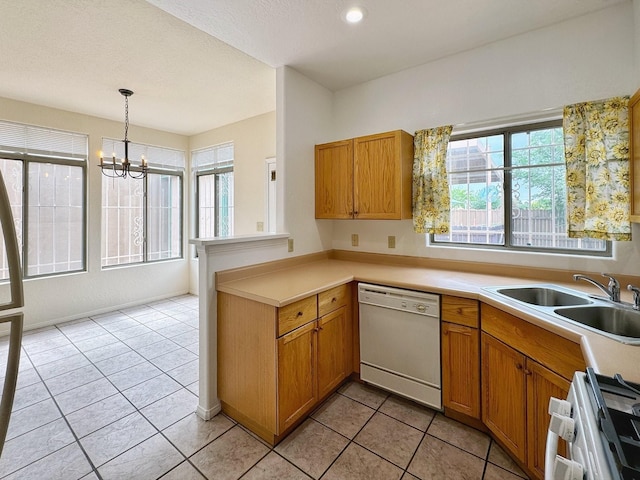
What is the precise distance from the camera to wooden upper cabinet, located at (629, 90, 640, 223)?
67.1 inches

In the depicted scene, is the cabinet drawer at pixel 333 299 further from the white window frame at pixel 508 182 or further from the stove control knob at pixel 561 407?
the stove control knob at pixel 561 407

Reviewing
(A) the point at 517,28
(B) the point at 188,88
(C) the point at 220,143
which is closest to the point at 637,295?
(A) the point at 517,28

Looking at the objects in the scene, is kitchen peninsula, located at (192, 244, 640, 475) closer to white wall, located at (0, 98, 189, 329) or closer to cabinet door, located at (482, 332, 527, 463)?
cabinet door, located at (482, 332, 527, 463)

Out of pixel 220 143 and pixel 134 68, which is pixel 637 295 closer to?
pixel 134 68

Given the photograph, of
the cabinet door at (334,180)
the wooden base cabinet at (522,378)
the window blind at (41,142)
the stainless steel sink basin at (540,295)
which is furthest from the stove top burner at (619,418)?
the window blind at (41,142)

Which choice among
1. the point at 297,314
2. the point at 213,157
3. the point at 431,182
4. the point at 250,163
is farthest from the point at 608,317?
the point at 213,157

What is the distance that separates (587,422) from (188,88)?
12.9 ft

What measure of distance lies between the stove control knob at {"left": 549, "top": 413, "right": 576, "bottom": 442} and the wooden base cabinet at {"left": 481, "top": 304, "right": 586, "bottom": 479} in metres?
0.59

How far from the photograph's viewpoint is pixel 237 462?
5.62 feet

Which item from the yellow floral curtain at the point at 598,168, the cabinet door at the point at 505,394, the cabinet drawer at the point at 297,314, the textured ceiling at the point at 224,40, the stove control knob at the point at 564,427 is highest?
the textured ceiling at the point at 224,40

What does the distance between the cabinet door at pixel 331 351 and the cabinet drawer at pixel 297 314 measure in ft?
0.43

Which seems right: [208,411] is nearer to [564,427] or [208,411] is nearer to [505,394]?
[505,394]

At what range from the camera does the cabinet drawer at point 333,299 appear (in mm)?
2119

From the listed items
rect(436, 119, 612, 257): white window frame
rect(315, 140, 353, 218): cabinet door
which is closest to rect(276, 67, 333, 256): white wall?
rect(315, 140, 353, 218): cabinet door
